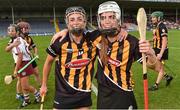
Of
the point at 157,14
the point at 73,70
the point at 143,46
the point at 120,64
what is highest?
the point at 157,14

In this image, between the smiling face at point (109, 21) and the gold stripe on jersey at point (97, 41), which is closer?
the smiling face at point (109, 21)

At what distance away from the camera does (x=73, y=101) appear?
211 inches

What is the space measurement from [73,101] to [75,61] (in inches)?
21.7

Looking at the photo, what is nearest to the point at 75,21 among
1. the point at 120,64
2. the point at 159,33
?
the point at 120,64

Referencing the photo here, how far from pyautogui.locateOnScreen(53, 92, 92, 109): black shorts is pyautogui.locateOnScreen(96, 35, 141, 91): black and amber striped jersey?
44 cm

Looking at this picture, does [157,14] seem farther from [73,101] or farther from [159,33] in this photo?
[73,101]

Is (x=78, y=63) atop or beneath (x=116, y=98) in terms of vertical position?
atop

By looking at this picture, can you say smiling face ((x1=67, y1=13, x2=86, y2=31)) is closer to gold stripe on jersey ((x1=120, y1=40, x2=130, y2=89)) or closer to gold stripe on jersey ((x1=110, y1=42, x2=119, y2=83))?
gold stripe on jersey ((x1=110, y1=42, x2=119, y2=83))

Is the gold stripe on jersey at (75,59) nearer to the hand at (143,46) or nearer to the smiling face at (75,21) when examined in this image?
the smiling face at (75,21)

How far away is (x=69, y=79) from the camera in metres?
5.35

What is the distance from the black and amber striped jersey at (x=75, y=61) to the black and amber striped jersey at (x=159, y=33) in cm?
532

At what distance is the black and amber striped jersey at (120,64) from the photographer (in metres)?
5.01

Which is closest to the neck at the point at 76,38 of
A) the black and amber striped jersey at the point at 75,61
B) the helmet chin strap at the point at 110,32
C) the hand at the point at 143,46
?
the black and amber striped jersey at the point at 75,61

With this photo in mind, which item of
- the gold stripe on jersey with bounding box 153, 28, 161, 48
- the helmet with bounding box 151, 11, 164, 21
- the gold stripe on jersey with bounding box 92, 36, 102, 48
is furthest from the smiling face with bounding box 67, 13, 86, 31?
the gold stripe on jersey with bounding box 153, 28, 161, 48
